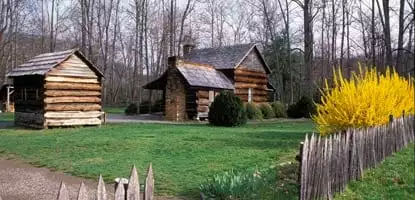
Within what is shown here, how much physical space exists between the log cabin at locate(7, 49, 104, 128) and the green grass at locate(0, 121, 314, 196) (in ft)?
13.0

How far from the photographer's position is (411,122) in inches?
565

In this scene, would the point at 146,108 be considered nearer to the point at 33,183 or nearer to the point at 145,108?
the point at 145,108

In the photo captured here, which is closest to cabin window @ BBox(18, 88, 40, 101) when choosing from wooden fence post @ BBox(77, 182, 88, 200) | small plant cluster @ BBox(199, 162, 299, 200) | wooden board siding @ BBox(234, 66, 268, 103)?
wooden board siding @ BBox(234, 66, 268, 103)

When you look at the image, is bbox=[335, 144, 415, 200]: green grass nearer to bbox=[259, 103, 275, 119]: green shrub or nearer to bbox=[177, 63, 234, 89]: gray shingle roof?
bbox=[177, 63, 234, 89]: gray shingle roof

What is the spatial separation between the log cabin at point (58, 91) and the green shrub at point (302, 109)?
16465mm

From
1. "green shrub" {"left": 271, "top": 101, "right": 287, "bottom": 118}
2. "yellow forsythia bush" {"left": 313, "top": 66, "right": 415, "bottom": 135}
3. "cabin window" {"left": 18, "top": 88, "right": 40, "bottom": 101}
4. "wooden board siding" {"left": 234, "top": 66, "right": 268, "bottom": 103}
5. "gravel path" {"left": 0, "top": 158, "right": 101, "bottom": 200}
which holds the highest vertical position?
"wooden board siding" {"left": 234, "top": 66, "right": 268, "bottom": 103}

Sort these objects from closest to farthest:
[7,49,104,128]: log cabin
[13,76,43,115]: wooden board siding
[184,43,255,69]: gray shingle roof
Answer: [7,49,104,128]: log cabin
[13,76,43,115]: wooden board siding
[184,43,255,69]: gray shingle roof

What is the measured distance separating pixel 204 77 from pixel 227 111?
728 centimetres

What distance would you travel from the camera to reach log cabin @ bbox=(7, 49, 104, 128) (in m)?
21.9

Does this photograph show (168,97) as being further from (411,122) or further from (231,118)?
(411,122)

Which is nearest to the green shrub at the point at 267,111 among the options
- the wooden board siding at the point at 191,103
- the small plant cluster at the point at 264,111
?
the small plant cluster at the point at 264,111

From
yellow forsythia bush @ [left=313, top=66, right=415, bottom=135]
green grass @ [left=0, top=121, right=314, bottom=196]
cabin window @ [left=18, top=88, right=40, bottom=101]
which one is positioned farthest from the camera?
cabin window @ [left=18, top=88, right=40, bottom=101]

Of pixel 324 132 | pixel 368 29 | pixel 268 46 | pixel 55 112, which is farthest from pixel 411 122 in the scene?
pixel 268 46

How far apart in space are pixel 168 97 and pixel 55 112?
9960 mm
